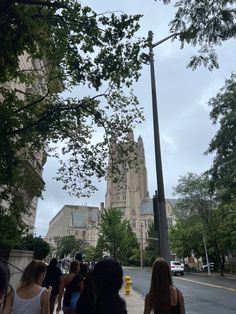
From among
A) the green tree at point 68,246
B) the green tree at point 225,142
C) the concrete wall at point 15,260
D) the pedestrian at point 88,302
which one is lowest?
the pedestrian at point 88,302

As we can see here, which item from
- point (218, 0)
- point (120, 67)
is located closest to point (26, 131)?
point (120, 67)

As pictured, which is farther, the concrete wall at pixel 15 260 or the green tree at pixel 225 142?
the green tree at pixel 225 142

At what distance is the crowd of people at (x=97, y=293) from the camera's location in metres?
3.00

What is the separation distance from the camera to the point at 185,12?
24.5 feet

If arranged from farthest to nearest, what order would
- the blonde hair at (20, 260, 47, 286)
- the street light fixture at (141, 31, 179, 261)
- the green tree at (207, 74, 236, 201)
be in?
1. the green tree at (207, 74, 236, 201)
2. the street light fixture at (141, 31, 179, 261)
3. the blonde hair at (20, 260, 47, 286)

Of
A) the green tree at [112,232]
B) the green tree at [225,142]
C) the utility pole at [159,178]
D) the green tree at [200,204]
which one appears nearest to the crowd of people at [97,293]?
the utility pole at [159,178]

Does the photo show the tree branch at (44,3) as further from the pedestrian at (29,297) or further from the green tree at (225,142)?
the green tree at (225,142)

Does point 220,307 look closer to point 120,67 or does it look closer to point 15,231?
point 15,231

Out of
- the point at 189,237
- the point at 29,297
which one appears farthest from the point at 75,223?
the point at 29,297

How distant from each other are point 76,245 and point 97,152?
301ft

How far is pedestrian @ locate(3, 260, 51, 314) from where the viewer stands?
4.17 m

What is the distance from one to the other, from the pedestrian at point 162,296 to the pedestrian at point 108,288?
4.20ft

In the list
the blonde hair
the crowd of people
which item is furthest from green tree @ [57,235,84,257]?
the blonde hair

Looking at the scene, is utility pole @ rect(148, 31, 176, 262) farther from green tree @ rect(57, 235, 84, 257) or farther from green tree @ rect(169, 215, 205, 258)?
green tree @ rect(57, 235, 84, 257)
